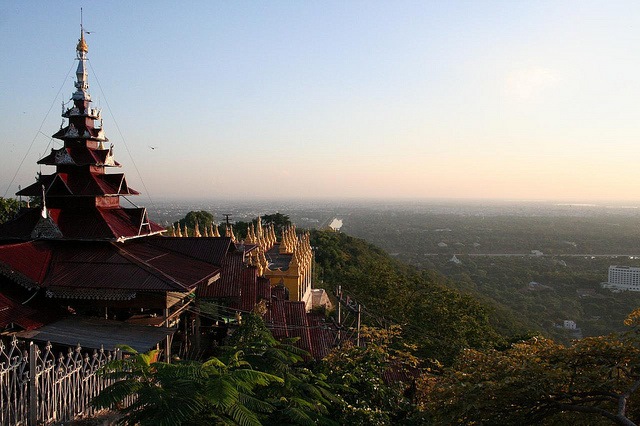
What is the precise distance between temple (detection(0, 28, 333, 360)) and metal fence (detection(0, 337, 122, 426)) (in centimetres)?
299

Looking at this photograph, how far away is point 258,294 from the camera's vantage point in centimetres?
1805

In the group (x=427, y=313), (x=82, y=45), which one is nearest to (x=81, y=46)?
(x=82, y=45)

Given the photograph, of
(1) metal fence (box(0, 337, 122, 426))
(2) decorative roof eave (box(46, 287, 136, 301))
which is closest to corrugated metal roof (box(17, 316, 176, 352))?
(2) decorative roof eave (box(46, 287, 136, 301))

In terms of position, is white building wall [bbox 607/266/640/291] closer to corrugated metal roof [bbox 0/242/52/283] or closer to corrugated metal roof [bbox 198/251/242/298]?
corrugated metal roof [bbox 198/251/242/298]

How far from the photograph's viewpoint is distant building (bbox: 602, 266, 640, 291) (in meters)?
71.6

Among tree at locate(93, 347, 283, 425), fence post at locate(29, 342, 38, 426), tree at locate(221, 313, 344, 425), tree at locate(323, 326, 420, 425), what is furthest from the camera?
tree at locate(323, 326, 420, 425)

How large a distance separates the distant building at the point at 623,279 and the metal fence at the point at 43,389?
7794 centimetres

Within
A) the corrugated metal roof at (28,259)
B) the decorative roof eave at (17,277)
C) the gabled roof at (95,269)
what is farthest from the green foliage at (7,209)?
the decorative roof eave at (17,277)

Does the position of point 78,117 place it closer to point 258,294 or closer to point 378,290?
point 258,294

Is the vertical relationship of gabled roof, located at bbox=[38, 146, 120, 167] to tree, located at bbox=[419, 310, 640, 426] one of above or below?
above

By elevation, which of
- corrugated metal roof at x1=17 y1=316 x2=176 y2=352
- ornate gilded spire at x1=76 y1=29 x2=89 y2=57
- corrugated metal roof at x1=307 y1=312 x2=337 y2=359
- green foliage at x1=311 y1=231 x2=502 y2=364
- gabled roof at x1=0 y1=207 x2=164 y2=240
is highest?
ornate gilded spire at x1=76 y1=29 x2=89 y2=57

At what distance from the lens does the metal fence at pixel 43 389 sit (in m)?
7.04

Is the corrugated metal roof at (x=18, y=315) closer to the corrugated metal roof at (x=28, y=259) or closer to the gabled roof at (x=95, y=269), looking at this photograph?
the gabled roof at (x=95, y=269)

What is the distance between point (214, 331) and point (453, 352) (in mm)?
11514
